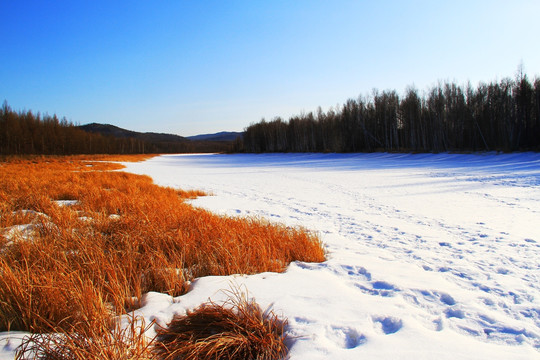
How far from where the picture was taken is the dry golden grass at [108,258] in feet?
6.51

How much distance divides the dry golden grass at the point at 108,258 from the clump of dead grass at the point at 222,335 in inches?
17.1

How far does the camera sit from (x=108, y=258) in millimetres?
3039

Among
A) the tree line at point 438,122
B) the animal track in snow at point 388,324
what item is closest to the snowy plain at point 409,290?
the animal track in snow at point 388,324

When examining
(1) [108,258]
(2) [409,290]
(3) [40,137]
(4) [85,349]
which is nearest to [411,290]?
(2) [409,290]

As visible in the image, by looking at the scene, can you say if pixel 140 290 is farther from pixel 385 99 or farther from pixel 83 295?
pixel 385 99

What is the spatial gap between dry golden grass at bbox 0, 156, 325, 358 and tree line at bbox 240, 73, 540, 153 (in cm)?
2898

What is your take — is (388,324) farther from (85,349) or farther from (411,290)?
(85,349)

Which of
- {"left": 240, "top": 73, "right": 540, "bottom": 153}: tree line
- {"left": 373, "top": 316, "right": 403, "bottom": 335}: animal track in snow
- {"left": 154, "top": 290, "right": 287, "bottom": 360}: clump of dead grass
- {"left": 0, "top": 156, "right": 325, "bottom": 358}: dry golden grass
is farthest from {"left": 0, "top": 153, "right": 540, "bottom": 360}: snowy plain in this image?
{"left": 240, "top": 73, "right": 540, "bottom": 153}: tree line

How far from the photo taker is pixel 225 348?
66.5 inches

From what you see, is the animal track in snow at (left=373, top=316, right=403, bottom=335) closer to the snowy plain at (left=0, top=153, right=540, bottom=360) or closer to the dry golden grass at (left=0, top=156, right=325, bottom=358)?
the snowy plain at (left=0, top=153, right=540, bottom=360)

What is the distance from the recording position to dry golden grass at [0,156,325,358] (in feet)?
6.51

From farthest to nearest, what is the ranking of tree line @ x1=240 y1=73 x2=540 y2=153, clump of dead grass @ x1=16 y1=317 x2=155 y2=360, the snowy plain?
tree line @ x1=240 y1=73 x2=540 y2=153 < the snowy plain < clump of dead grass @ x1=16 y1=317 x2=155 y2=360

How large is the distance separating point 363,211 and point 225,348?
5846mm

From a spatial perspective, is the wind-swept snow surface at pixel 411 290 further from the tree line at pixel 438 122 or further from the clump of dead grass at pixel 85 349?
the tree line at pixel 438 122
